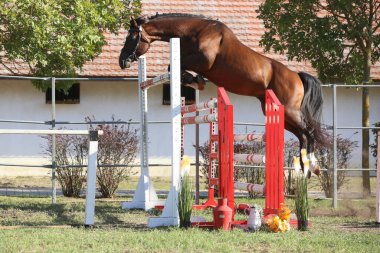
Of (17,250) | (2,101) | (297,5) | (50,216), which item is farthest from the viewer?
(2,101)

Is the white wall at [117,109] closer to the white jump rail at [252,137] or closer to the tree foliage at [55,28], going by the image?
the tree foliage at [55,28]

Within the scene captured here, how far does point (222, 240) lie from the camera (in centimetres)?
799

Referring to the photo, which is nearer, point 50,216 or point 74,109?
point 50,216

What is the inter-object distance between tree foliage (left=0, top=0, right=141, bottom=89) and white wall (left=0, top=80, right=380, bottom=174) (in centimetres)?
685

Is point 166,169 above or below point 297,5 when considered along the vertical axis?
below

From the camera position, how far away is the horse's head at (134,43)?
10.5m

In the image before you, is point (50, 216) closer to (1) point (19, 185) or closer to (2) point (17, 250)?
(2) point (17, 250)

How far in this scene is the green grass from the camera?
7.46m

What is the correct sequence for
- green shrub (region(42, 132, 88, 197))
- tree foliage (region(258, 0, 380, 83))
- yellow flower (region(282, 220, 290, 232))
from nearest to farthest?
yellow flower (region(282, 220, 290, 232)) → tree foliage (region(258, 0, 380, 83)) → green shrub (region(42, 132, 88, 197))

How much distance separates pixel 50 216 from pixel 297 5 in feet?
21.1

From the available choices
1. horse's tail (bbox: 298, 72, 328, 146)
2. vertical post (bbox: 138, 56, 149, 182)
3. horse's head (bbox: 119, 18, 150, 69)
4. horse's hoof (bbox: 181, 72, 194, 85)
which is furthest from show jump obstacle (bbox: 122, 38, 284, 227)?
vertical post (bbox: 138, 56, 149, 182)

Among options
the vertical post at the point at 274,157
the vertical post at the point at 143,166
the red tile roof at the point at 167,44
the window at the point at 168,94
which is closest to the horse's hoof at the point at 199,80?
the vertical post at the point at 274,157

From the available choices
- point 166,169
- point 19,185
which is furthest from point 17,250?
point 166,169

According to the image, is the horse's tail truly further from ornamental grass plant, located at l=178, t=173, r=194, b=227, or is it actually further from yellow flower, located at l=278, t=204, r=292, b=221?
ornamental grass plant, located at l=178, t=173, r=194, b=227
